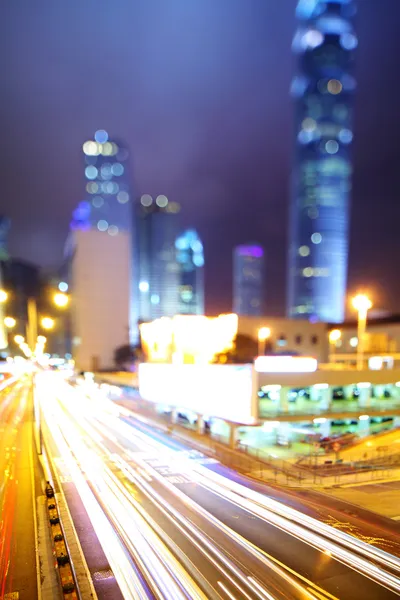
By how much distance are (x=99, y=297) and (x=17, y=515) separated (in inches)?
3696

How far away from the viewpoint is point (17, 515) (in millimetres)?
13961

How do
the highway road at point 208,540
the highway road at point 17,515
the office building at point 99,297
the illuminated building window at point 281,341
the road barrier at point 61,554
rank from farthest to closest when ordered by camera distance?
the office building at point 99,297
the illuminated building window at point 281,341
the highway road at point 17,515
the highway road at point 208,540
the road barrier at point 61,554

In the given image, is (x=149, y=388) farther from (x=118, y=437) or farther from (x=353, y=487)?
(x=353, y=487)

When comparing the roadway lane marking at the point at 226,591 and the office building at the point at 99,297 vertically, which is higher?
the office building at the point at 99,297

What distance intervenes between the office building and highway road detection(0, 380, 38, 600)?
72812 mm

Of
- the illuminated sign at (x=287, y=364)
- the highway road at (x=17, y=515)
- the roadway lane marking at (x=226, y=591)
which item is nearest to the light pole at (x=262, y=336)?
the illuminated sign at (x=287, y=364)

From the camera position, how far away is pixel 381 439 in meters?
27.5

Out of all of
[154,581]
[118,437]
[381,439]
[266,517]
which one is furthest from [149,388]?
[154,581]

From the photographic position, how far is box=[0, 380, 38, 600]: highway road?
10.1 meters

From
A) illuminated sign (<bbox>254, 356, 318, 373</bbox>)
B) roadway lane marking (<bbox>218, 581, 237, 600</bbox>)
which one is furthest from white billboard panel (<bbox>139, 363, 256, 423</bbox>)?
roadway lane marking (<bbox>218, 581, 237, 600</bbox>)

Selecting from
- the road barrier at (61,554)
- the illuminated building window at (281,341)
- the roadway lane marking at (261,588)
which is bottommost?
the roadway lane marking at (261,588)

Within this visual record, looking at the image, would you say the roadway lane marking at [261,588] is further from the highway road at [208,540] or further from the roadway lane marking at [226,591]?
the roadway lane marking at [226,591]

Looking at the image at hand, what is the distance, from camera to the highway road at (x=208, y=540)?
9922mm

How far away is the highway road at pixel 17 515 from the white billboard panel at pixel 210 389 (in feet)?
33.8
